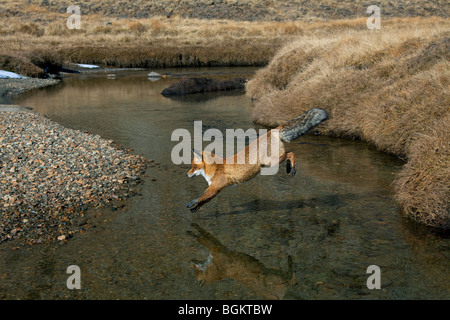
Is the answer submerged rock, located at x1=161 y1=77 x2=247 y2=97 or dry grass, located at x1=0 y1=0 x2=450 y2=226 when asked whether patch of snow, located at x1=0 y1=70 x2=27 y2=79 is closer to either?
dry grass, located at x1=0 y1=0 x2=450 y2=226

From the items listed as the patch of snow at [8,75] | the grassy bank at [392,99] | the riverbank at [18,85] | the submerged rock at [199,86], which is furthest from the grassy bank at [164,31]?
the grassy bank at [392,99]

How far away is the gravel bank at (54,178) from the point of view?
810 centimetres

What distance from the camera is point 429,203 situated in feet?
25.5

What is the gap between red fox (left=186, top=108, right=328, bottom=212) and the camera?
765cm

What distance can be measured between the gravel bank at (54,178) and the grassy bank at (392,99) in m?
5.51

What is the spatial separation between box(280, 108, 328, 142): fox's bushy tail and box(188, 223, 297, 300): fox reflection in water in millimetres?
1902

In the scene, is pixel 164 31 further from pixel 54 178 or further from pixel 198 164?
pixel 198 164

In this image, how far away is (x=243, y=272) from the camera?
265 inches

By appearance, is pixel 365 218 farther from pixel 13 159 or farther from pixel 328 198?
pixel 13 159

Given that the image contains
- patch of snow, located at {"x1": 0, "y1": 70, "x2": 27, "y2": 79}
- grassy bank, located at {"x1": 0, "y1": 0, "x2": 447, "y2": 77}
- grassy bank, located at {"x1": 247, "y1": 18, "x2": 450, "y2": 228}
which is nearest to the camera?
grassy bank, located at {"x1": 247, "y1": 18, "x2": 450, "y2": 228}

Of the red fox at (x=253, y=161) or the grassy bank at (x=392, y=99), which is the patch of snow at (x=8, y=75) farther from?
the red fox at (x=253, y=161)

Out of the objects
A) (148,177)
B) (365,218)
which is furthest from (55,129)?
(365,218)

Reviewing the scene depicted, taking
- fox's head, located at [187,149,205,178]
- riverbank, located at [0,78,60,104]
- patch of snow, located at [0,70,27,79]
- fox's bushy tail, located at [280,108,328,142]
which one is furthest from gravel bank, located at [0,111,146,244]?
patch of snow, located at [0,70,27,79]

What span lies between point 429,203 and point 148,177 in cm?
573
